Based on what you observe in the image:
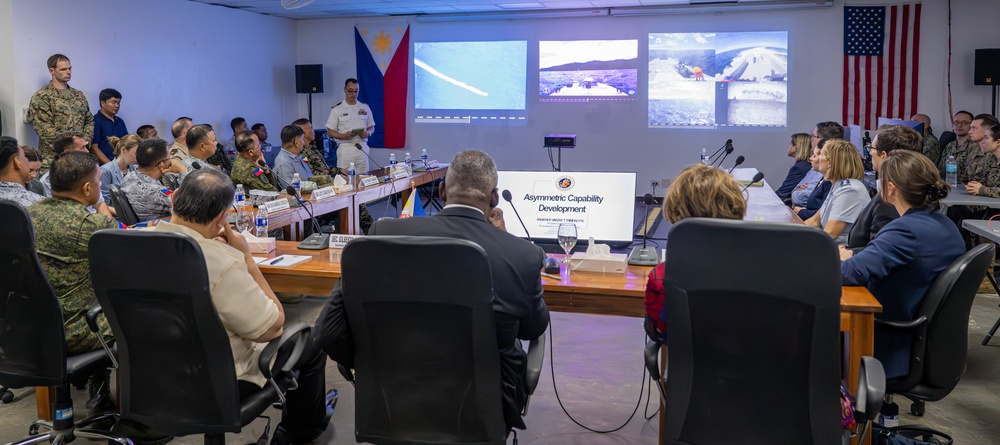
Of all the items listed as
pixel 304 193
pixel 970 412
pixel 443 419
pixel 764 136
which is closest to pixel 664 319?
pixel 443 419

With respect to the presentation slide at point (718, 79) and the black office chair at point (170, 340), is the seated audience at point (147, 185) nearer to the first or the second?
the black office chair at point (170, 340)

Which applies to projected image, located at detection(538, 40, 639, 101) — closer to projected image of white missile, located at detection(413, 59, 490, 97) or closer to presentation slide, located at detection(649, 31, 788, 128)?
presentation slide, located at detection(649, 31, 788, 128)

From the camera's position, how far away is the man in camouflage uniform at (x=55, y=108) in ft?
21.3

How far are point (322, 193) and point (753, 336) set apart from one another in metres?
3.93

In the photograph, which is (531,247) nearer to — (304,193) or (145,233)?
(145,233)

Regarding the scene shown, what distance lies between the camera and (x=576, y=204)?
3639 mm

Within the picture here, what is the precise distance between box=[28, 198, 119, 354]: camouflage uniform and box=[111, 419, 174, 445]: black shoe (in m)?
0.30

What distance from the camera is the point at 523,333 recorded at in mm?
2137

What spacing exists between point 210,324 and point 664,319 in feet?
3.93

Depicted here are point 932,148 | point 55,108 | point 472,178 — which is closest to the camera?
point 472,178

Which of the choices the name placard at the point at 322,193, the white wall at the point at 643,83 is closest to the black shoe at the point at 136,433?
the name placard at the point at 322,193

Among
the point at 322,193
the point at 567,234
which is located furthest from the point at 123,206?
the point at 567,234

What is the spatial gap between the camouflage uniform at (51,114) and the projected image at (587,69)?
5.33m

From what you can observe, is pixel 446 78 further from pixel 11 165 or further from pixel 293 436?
pixel 293 436
